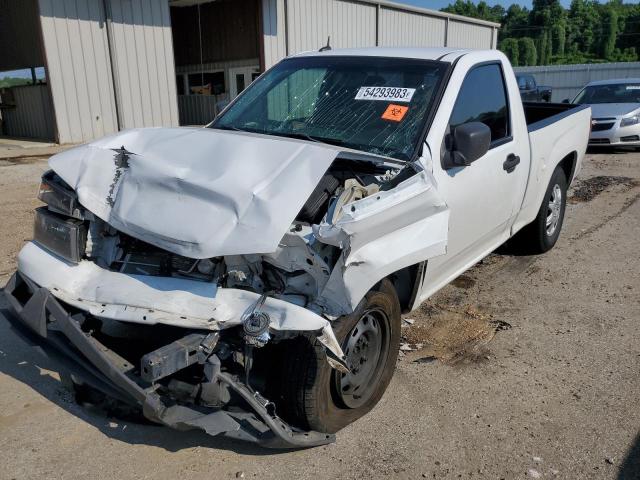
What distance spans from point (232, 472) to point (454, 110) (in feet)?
8.48

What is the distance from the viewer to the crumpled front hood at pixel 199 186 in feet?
8.52

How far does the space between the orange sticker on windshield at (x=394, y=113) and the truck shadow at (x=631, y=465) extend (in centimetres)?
228

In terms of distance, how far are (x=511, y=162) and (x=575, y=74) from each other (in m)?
29.3

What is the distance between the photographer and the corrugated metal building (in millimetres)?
14148

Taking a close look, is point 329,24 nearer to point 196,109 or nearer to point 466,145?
point 196,109

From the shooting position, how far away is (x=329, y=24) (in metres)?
19.9

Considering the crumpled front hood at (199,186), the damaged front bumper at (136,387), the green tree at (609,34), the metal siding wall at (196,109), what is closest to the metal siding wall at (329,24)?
the metal siding wall at (196,109)

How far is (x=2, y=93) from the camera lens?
58.9 ft

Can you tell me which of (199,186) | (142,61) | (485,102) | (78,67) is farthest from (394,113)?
(142,61)

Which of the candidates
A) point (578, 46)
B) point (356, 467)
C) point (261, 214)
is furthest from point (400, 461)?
point (578, 46)

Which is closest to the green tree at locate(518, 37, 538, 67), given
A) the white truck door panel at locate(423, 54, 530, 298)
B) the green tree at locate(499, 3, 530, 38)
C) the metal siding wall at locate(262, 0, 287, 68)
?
the green tree at locate(499, 3, 530, 38)

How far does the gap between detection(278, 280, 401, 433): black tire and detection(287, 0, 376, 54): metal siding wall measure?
56.9 ft

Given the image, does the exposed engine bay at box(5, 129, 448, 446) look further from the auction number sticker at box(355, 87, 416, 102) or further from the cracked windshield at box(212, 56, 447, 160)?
the auction number sticker at box(355, 87, 416, 102)

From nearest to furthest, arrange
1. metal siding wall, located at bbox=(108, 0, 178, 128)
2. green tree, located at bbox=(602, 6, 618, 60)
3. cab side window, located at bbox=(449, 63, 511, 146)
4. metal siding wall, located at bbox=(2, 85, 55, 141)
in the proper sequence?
cab side window, located at bbox=(449, 63, 511, 146) < metal siding wall, located at bbox=(108, 0, 178, 128) < metal siding wall, located at bbox=(2, 85, 55, 141) < green tree, located at bbox=(602, 6, 618, 60)
